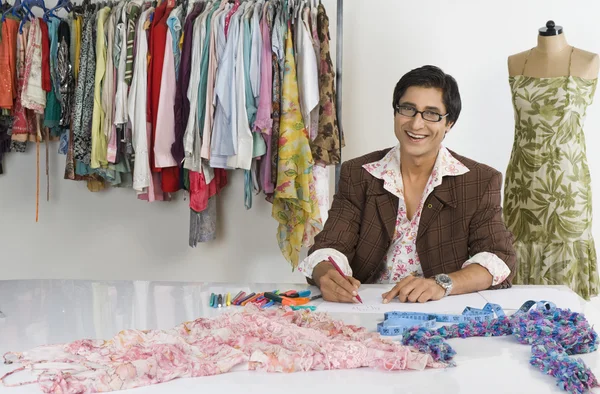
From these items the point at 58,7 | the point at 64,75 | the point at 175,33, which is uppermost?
the point at 58,7

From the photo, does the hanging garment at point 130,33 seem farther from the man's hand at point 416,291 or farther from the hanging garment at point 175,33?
the man's hand at point 416,291

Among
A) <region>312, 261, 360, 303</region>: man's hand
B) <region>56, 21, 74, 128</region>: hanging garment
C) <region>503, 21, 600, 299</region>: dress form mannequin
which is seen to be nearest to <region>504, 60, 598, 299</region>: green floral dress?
<region>503, 21, 600, 299</region>: dress form mannequin

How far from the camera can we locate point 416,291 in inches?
79.6

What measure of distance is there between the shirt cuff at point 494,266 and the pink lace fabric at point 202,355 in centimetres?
66

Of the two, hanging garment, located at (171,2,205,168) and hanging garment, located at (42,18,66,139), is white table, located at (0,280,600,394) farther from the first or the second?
hanging garment, located at (42,18,66,139)

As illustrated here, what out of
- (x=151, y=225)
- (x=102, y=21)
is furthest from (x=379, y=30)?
(x=151, y=225)

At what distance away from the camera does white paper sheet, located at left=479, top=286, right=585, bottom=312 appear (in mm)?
2020

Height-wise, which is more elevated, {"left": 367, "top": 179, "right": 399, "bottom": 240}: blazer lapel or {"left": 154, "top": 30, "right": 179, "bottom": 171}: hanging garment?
{"left": 154, "top": 30, "right": 179, "bottom": 171}: hanging garment

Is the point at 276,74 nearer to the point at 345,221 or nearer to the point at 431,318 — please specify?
the point at 345,221

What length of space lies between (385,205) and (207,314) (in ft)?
2.84

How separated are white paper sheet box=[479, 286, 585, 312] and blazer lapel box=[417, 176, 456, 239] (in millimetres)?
357

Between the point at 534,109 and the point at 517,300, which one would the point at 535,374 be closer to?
the point at 517,300

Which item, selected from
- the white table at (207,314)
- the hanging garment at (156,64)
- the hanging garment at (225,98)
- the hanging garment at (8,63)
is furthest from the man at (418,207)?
the hanging garment at (8,63)

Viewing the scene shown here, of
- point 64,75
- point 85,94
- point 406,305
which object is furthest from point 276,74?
point 406,305
